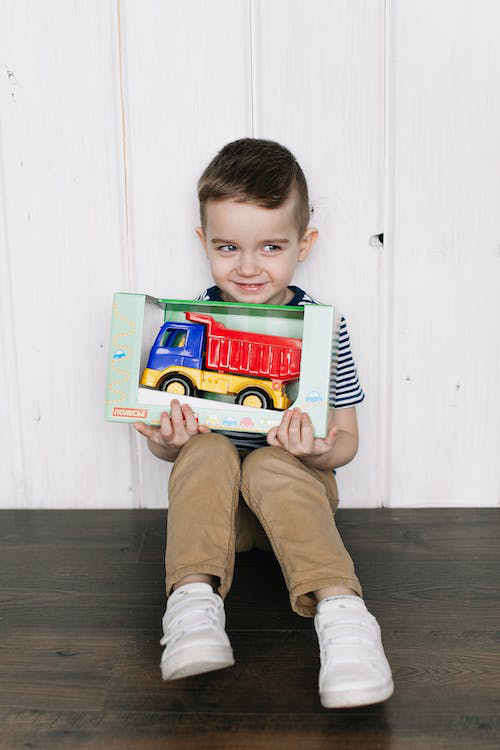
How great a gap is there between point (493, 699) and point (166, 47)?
1063 millimetres

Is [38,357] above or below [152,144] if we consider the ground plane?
below

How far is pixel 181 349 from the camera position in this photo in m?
0.99

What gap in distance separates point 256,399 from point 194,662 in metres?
0.36

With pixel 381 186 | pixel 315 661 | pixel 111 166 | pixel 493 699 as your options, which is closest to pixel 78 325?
pixel 111 166

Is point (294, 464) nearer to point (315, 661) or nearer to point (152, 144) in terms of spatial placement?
point (315, 661)

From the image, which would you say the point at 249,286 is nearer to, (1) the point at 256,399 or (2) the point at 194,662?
(1) the point at 256,399

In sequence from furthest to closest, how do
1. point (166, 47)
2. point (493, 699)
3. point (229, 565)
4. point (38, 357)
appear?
1. point (38, 357)
2. point (166, 47)
3. point (229, 565)
4. point (493, 699)

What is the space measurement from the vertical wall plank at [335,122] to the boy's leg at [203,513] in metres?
0.41

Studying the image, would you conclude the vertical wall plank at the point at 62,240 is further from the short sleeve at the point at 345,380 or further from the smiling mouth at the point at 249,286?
the short sleeve at the point at 345,380

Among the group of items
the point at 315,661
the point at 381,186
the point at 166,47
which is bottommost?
the point at 315,661

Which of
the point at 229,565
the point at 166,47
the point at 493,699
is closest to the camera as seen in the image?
the point at 493,699

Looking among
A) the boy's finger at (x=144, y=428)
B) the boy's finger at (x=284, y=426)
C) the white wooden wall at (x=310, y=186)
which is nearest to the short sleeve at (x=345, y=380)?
the white wooden wall at (x=310, y=186)

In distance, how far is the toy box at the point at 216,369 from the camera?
947 mm

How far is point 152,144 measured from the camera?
120 cm
